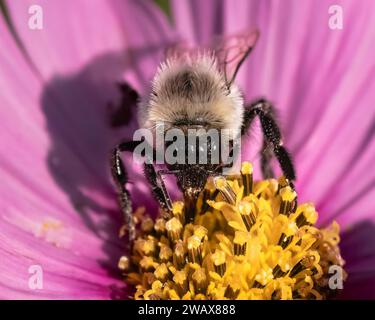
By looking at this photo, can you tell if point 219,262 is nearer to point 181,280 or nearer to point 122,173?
point 181,280

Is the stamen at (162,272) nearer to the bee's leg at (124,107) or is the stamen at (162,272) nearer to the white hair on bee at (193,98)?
the white hair on bee at (193,98)

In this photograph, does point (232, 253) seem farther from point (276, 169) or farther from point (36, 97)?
point (36, 97)

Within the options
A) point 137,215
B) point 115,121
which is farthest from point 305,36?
point 137,215

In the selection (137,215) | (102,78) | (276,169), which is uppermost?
(102,78)

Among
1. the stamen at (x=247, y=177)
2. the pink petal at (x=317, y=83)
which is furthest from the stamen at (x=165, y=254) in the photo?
the pink petal at (x=317, y=83)

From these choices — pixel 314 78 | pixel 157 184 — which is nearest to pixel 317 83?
pixel 314 78

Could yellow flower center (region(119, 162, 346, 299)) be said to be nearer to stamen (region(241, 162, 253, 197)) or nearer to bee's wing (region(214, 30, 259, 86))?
stamen (region(241, 162, 253, 197))
